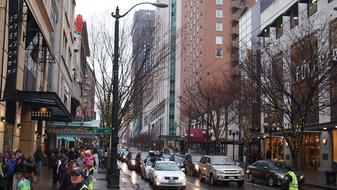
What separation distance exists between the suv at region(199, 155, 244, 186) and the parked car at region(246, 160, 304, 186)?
1823 millimetres

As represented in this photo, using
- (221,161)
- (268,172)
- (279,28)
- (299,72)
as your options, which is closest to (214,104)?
(279,28)

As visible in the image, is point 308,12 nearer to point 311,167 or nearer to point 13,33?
point 311,167

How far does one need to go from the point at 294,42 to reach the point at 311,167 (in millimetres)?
20066

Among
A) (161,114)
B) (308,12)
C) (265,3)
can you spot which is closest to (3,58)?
(308,12)

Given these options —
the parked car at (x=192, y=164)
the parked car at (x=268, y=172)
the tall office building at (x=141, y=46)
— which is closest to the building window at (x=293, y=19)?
the parked car at (x=192, y=164)

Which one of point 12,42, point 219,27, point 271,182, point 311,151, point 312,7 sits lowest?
point 271,182

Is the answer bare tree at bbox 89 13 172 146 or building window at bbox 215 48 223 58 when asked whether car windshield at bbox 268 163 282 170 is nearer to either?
bare tree at bbox 89 13 172 146

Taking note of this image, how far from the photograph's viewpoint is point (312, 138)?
4688cm

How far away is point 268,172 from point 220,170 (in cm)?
335

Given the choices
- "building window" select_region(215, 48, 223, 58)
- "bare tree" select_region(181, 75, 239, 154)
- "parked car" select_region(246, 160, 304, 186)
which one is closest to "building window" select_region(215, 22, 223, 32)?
"building window" select_region(215, 48, 223, 58)

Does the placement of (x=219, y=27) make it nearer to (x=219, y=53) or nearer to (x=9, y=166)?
(x=219, y=53)

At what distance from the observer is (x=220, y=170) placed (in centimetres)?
2700

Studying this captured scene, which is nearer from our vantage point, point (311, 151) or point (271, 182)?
point (271, 182)

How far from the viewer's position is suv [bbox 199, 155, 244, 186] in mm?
26928
